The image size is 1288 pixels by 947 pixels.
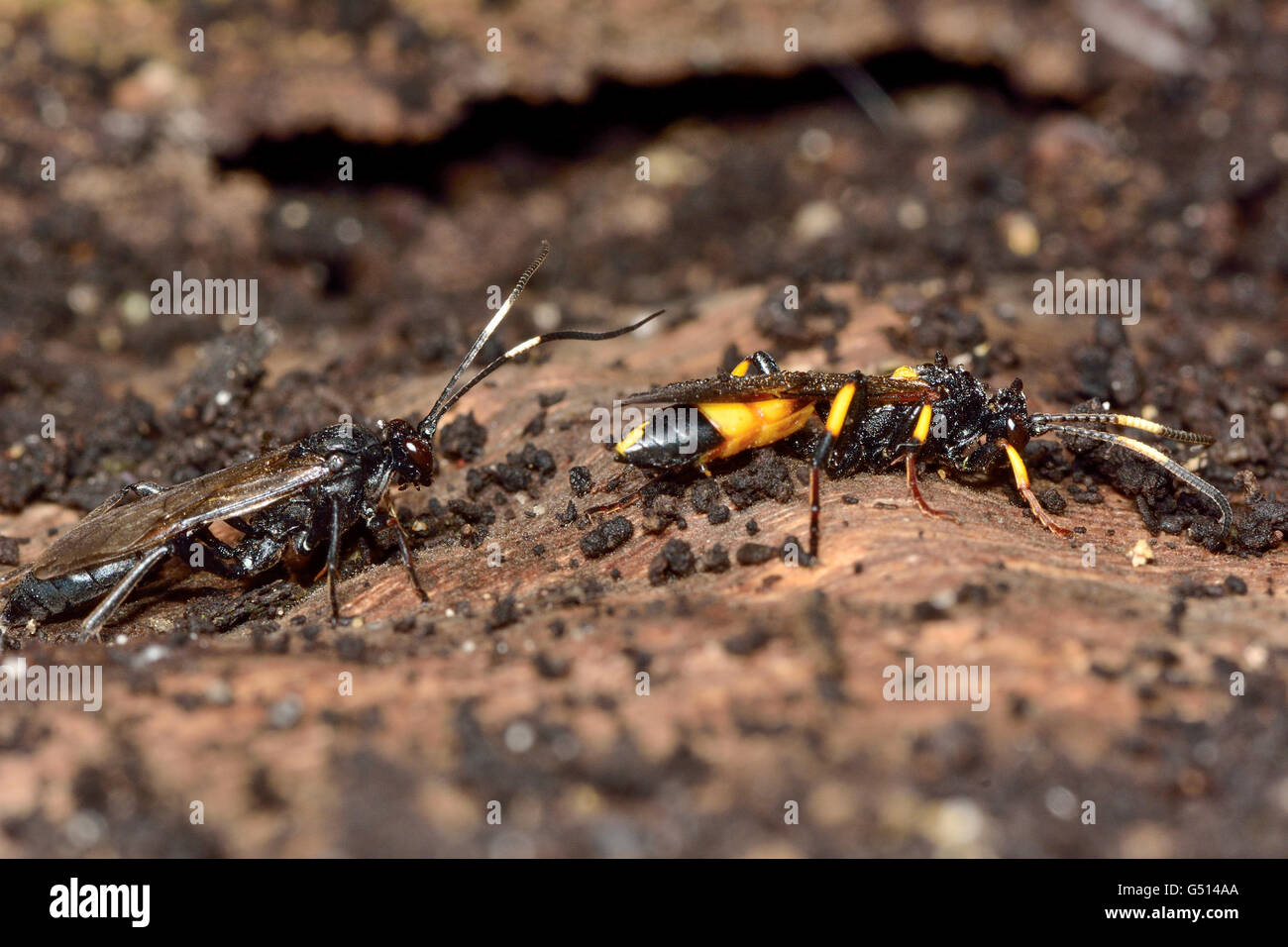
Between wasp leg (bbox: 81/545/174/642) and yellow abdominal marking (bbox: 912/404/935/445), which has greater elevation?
yellow abdominal marking (bbox: 912/404/935/445)

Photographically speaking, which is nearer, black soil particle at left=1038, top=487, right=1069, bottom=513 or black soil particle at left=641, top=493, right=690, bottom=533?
black soil particle at left=641, top=493, right=690, bottom=533

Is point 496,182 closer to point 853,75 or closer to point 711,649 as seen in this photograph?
point 853,75

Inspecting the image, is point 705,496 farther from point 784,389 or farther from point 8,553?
point 8,553

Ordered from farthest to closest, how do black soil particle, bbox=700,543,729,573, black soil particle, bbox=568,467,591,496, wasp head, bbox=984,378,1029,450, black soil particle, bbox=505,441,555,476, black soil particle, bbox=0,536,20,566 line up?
black soil particle, bbox=505,441,555,476, black soil particle, bbox=0,536,20,566, black soil particle, bbox=568,467,591,496, wasp head, bbox=984,378,1029,450, black soil particle, bbox=700,543,729,573

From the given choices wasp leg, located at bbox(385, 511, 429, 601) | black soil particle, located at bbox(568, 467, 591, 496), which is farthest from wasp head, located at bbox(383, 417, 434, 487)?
black soil particle, located at bbox(568, 467, 591, 496)

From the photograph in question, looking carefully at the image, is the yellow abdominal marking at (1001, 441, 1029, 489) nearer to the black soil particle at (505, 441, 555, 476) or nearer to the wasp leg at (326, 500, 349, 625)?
the black soil particle at (505, 441, 555, 476)

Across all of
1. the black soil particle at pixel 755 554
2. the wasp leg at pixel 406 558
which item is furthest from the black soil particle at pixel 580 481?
the black soil particle at pixel 755 554
